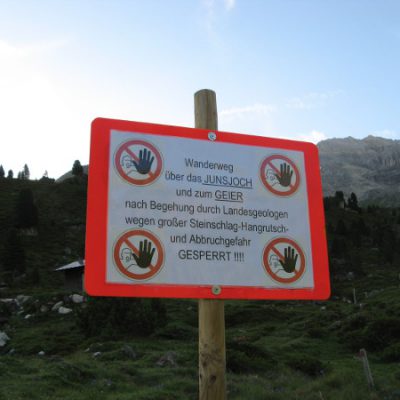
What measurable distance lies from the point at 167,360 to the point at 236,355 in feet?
8.64

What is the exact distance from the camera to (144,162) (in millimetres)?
3889

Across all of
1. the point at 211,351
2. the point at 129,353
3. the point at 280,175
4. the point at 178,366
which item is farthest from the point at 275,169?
the point at 129,353

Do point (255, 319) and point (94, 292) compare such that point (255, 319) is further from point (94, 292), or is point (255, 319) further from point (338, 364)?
point (94, 292)

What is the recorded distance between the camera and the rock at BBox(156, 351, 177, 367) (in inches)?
674

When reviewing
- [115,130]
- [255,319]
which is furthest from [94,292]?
[255,319]

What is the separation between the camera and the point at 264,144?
169 inches

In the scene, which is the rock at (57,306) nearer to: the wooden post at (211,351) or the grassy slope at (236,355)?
the grassy slope at (236,355)

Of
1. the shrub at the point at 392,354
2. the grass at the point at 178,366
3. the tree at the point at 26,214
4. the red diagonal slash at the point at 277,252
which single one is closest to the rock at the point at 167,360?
the grass at the point at 178,366

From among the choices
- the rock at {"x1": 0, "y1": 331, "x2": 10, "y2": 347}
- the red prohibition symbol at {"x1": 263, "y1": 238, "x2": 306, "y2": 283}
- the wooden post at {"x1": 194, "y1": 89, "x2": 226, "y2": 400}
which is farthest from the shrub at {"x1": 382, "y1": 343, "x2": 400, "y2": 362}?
the wooden post at {"x1": 194, "y1": 89, "x2": 226, "y2": 400}

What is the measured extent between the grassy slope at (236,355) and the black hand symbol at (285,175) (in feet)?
32.2

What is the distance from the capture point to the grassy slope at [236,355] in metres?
13.5

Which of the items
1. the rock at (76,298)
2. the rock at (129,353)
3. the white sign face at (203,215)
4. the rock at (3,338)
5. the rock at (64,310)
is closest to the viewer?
the white sign face at (203,215)

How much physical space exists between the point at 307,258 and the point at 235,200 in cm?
80

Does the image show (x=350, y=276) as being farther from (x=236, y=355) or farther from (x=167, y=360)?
(x=167, y=360)
